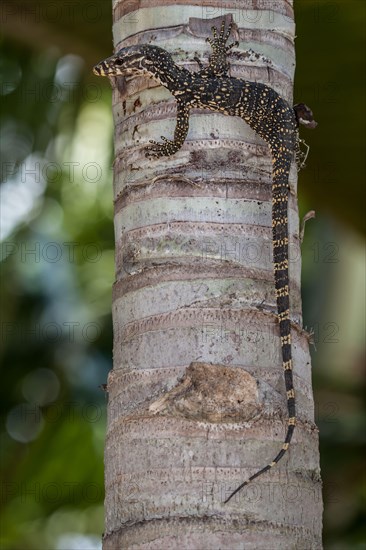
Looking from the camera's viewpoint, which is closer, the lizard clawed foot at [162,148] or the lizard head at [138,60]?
the lizard clawed foot at [162,148]

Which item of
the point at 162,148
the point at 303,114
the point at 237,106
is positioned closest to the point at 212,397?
the point at 162,148

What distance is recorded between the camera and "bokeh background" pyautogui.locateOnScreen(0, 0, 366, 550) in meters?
8.48

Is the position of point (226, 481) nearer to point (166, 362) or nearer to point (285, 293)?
point (166, 362)

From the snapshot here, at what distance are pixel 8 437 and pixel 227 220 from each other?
877 centimetres

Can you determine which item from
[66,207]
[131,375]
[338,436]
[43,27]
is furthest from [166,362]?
[66,207]

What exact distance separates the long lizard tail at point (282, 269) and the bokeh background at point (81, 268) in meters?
3.91

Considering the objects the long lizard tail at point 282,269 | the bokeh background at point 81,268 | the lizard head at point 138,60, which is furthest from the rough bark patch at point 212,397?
the bokeh background at point 81,268

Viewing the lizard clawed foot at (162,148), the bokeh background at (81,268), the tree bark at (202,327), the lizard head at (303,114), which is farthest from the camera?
the bokeh background at (81,268)

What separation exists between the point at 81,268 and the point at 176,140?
10.9 metres

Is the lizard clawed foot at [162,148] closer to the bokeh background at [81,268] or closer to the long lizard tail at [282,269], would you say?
the long lizard tail at [282,269]

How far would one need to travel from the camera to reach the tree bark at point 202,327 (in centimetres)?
358

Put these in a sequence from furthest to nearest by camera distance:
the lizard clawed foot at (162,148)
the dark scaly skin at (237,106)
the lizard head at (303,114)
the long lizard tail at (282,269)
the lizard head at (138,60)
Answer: the lizard head at (303,114) < the lizard head at (138,60) < the lizard clawed foot at (162,148) < the dark scaly skin at (237,106) < the long lizard tail at (282,269)

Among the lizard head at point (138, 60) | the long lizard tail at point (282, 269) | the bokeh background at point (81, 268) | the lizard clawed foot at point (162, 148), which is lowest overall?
the long lizard tail at point (282, 269)

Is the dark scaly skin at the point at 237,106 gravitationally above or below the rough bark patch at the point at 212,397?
above
